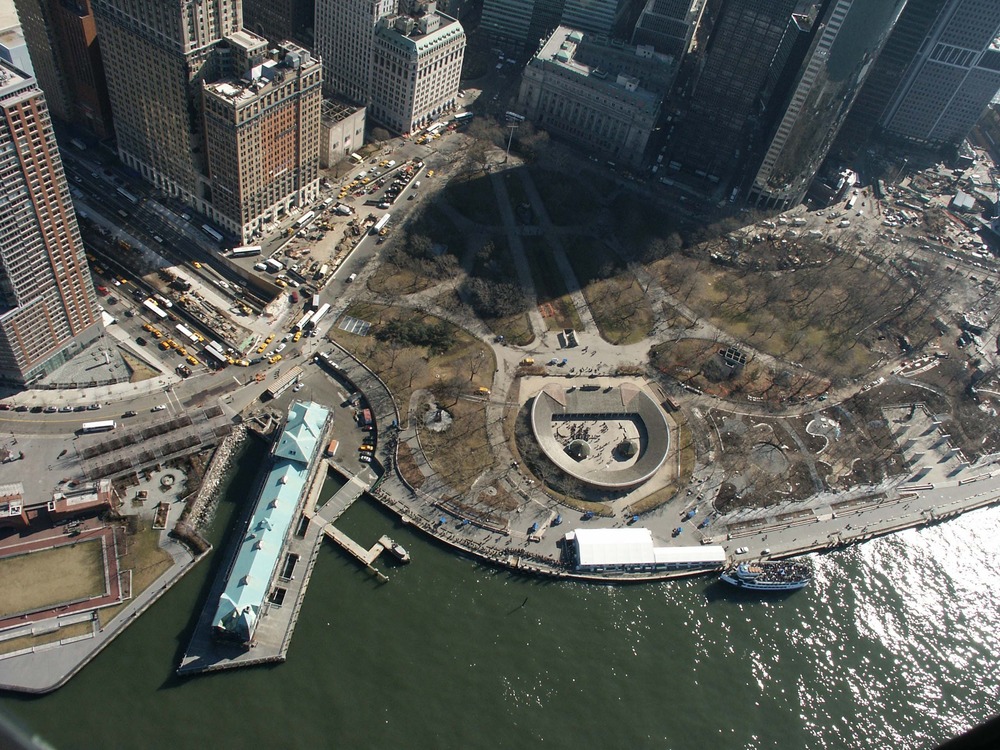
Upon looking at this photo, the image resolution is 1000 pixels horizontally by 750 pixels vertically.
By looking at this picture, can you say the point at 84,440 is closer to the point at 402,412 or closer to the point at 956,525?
the point at 402,412

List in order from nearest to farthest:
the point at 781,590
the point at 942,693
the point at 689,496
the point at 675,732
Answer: the point at 675,732
the point at 942,693
the point at 781,590
the point at 689,496

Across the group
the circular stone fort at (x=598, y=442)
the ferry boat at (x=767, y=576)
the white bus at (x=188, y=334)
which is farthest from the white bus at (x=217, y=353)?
the ferry boat at (x=767, y=576)

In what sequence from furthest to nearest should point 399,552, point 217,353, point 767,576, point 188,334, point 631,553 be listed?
point 188,334 → point 217,353 → point 767,576 → point 631,553 → point 399,552

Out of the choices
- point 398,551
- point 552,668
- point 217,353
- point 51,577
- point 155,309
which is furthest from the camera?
point 155,309

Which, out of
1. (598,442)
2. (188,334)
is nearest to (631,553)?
(598,442)

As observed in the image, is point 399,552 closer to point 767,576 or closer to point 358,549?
point 358,549

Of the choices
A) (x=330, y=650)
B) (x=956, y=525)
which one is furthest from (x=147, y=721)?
(x=956, y=525)

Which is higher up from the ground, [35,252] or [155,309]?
[35,252]
